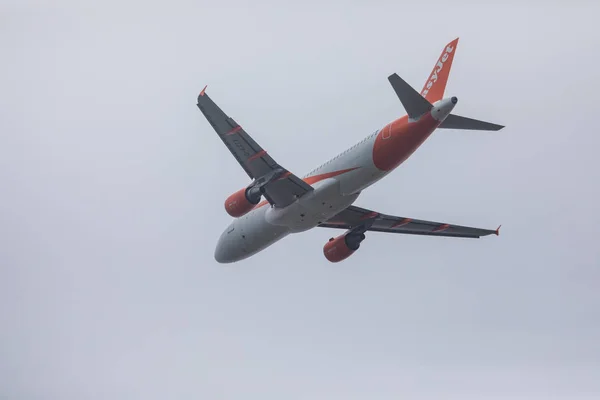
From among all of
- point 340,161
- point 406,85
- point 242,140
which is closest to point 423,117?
point 406,85

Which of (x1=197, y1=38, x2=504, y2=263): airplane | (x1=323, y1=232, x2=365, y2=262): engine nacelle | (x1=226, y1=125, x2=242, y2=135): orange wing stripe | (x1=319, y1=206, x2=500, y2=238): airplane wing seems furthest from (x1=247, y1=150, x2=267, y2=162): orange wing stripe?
(x1=323, y1=232, x2=365, y2=262): engine nacelle

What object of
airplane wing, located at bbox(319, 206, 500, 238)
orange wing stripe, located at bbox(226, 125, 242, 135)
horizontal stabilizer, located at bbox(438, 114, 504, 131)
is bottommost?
orange wing stripe, located at bbox(226, 125, 242, 135)

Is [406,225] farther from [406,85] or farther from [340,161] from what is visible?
[406,85]

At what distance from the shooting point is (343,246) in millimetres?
54000

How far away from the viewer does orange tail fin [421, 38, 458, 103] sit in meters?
45.2

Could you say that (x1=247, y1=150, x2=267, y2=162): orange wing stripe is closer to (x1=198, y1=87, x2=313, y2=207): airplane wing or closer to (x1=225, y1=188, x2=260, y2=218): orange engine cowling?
(x1=198, y1=87, x2=313, y2=207): airplane wing

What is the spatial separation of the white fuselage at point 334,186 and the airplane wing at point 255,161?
650 mm

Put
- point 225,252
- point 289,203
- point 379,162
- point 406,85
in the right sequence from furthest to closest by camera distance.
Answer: point 225,252, point 289,203, point 379,162, point 406,85

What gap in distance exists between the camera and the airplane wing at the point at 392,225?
178 feet

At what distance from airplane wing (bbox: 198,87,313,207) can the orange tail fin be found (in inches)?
295

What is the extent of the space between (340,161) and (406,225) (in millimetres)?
10052

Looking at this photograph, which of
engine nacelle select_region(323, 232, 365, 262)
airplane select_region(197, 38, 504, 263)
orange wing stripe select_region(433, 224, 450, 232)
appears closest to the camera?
airplane select_region(197, 38, 504, 263)

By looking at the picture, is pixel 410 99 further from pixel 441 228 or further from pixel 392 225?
pixel 441 228

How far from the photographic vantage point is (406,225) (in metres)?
55.8
